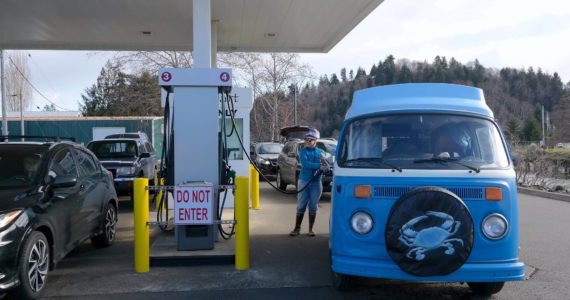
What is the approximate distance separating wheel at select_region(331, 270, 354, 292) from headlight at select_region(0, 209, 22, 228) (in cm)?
341

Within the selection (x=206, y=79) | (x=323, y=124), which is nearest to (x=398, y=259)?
(x=206, y=79)

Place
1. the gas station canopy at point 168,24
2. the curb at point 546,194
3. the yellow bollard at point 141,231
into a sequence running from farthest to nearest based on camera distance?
the curb at point 546,194 → the gas station canopy at point 168,24 → the yellow bollard at point 141,231

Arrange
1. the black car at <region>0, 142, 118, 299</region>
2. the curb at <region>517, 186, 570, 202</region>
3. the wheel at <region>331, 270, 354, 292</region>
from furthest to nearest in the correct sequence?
the curb at <region>517, 186, 570, 202</region>, the wheel at <region>331, 270, 354, 292</region>, the black car at <region>0, 142, 118, 299</region>

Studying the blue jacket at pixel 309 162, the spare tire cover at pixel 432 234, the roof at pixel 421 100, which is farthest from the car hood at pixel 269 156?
the spare tire cover at pixel 432 234

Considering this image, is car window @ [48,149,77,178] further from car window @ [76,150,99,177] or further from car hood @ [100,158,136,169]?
car hood @ [100,158,136,169]

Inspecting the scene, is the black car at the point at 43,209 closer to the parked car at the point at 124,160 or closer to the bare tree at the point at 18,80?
the parked car at the point at 124,160

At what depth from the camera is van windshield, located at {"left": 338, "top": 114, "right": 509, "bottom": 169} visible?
16.6ft

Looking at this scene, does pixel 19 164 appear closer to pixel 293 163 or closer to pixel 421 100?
pixel 421 100

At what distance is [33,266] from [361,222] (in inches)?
136

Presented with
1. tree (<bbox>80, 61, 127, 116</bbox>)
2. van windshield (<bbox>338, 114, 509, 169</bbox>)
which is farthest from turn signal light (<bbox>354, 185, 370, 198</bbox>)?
tree (<bbox>80, 61, 127, 116</bbox>)

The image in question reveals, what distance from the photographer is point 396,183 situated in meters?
4.76

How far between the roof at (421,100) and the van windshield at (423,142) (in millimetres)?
95

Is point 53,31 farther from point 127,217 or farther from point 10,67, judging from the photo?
point 10,67

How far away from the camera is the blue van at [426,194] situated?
4.46 metres
